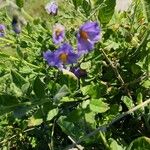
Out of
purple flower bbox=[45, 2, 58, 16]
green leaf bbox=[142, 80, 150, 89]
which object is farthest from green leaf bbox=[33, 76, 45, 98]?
purple flower bbox=[45, 2, 58, 16]

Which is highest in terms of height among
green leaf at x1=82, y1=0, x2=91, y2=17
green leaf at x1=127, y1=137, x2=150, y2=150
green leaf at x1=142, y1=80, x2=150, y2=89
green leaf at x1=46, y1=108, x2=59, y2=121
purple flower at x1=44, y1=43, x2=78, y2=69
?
green leaf at x1=82, y1=0, x2=91, y2=17

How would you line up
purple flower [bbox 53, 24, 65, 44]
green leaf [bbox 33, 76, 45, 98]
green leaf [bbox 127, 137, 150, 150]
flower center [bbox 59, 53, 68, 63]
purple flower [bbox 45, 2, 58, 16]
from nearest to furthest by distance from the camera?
1. green leaf [bbox 127, 137, 150, 150]
2. green leaf [bbox 33, 76, 45, 98]
3. flower center [bbox 59, 53, 68, 63]
4. purple flower [bbox 53, 24, 65, 44]
5. purple flower [bbox 45, 2, 58, 16]

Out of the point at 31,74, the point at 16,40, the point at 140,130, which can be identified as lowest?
the point at 140,130

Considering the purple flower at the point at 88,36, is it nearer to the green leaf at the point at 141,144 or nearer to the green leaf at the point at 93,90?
the green leaf at the point at 93,90

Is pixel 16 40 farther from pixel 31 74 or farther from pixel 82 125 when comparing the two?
pixel 82 125

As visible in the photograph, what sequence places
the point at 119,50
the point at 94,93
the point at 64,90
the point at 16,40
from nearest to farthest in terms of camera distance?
the point at 64,90 → the point at 94,93 → the point at 119,50 → the point at 16,40

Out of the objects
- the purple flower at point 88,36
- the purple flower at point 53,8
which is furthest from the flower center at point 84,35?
the purple flower at point 53,8

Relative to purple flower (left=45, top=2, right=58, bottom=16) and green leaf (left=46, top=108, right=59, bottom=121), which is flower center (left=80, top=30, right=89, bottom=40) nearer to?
green leaf (left=46, top=108, right=59, bottom=121)

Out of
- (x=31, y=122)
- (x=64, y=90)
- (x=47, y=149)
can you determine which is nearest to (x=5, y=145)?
(x=47, y=149)
